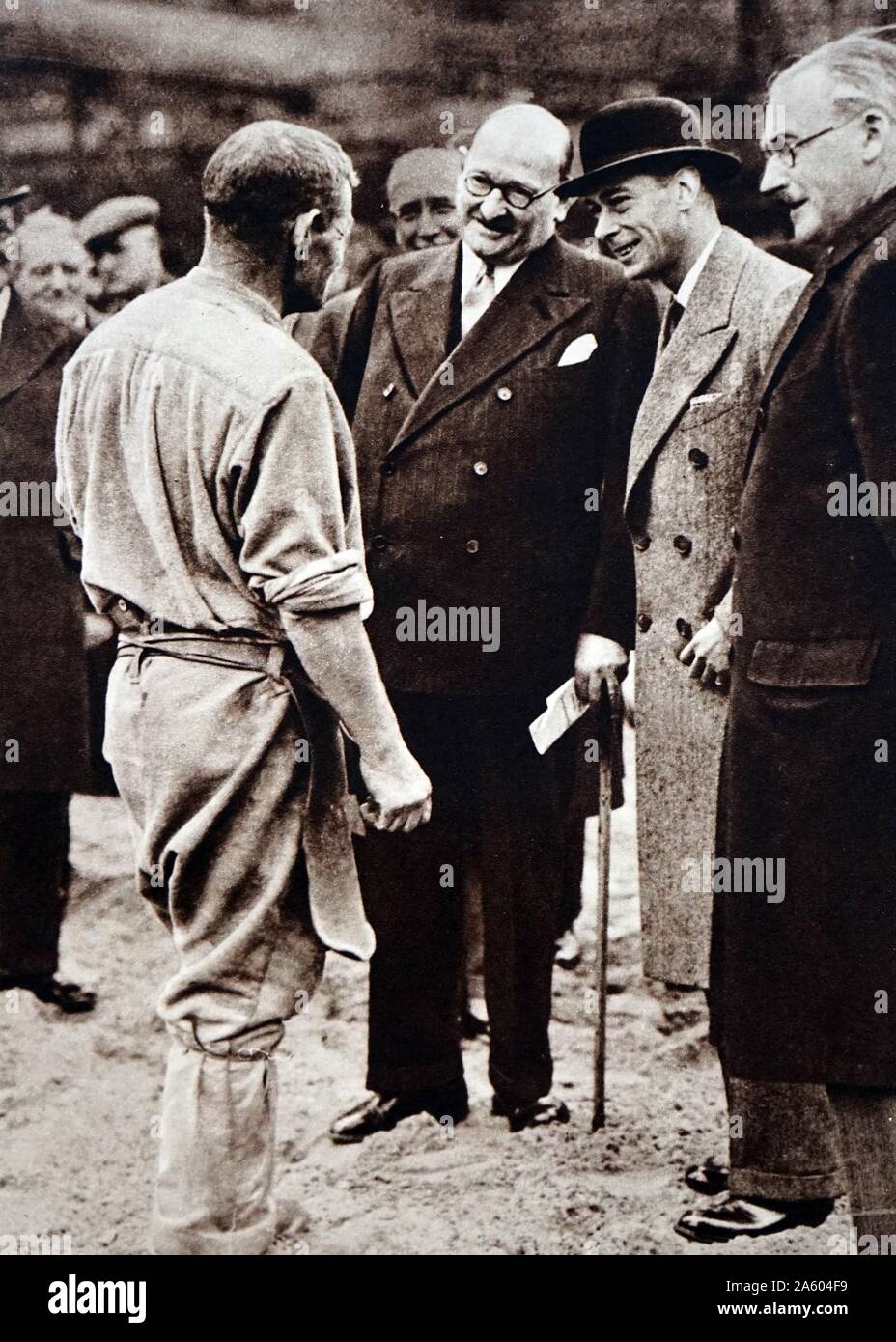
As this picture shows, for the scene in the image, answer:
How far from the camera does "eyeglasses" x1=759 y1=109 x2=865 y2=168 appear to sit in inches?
136

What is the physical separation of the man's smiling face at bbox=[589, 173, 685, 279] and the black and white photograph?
0.01 metres

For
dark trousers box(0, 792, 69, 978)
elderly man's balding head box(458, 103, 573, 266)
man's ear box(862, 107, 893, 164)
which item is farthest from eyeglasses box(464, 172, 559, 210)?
dark trousers box(0, 792, 69, 978)

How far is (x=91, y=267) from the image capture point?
12.2 feet

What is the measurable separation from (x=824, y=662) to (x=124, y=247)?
2117 mm

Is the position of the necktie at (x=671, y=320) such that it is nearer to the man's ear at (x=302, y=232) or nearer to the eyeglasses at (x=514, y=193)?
the eyeglasses at (x=514, y=193)

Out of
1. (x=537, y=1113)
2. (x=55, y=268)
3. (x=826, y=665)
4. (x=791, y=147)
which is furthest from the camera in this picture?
(x=55, y=268)

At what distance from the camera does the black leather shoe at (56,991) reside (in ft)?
12.4

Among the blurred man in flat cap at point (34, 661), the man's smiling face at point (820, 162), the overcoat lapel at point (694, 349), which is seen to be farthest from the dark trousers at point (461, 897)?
the man's smiling face at point (820, 162)

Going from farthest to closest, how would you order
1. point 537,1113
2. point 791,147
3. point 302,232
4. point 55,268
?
point 55,268
point 537,1113
point 791,147
point 302,232

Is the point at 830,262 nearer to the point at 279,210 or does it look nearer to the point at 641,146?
the point at 641,146

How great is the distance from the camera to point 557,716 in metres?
3.57

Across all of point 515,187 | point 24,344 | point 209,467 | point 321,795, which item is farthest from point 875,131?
point 24,344

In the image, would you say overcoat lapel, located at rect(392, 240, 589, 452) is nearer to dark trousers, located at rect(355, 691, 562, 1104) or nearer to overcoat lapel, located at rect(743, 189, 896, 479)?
overcoat lapel, located at rect(743, 189, 896, 479)
